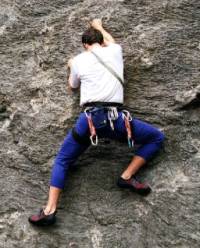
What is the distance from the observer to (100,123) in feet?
27.6

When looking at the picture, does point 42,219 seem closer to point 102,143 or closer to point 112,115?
point 102,143

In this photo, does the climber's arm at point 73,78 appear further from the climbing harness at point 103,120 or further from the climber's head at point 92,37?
the climbing harness at point 103,120

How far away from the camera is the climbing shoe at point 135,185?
865 cm

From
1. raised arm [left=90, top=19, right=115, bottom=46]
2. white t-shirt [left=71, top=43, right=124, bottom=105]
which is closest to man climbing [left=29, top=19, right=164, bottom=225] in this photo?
white t-shirt [left=71, top=43, right=124, bottom=105]

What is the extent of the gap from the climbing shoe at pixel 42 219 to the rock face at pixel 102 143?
0.61 feet

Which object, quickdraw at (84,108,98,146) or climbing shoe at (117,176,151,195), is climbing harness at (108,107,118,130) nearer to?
quickdraw at (84,108,98,146)

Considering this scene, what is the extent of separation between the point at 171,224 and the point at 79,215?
1.47 meters

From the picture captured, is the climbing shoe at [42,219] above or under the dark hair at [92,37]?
under

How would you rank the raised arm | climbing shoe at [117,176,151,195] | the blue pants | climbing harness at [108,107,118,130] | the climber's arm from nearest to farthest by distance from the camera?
climbing harness at [108,107,118,130] → the blue pants → climbing shoe at [117,176,151,195] → the climber's arm → the raised arm

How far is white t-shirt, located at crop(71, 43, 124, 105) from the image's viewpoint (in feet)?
27.8

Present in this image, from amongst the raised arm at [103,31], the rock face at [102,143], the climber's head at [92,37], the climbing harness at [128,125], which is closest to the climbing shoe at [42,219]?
the rock face at [102,143]

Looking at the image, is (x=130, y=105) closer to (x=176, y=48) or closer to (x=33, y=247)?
(x=176, y=48)

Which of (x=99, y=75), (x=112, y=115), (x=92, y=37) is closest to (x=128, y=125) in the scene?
(x=112, y=115)

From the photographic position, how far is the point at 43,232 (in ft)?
29.0
